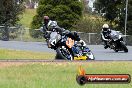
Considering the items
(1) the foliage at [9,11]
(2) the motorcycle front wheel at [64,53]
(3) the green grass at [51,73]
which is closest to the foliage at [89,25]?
(1) the foliage at [9,11]

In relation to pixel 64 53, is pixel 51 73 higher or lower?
higher

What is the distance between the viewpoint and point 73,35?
1958cm

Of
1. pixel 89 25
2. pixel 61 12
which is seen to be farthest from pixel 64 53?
pixel 89 25

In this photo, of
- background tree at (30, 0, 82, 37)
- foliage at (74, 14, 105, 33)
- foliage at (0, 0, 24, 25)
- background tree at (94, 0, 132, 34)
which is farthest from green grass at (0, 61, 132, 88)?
foliage at (74, 14, 105, 33)

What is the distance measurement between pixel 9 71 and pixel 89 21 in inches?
1734

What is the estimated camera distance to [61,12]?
5022 cm

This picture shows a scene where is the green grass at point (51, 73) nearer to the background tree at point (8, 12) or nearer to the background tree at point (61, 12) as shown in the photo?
the background tree at point (8, 12)

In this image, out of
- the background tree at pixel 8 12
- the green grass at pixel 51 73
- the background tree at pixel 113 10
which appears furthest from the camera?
the background tree at pixel 113 10

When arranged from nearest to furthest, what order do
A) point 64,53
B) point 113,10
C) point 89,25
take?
1. point 64,53
2. point 89,25
3. point 113,10

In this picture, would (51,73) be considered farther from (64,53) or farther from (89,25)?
(89,25)

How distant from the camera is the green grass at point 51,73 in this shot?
31.8 ft

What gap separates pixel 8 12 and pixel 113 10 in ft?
49.6

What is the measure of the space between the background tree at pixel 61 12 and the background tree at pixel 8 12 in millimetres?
4880

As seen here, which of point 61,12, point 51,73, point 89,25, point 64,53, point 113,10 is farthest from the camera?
point 113,10
